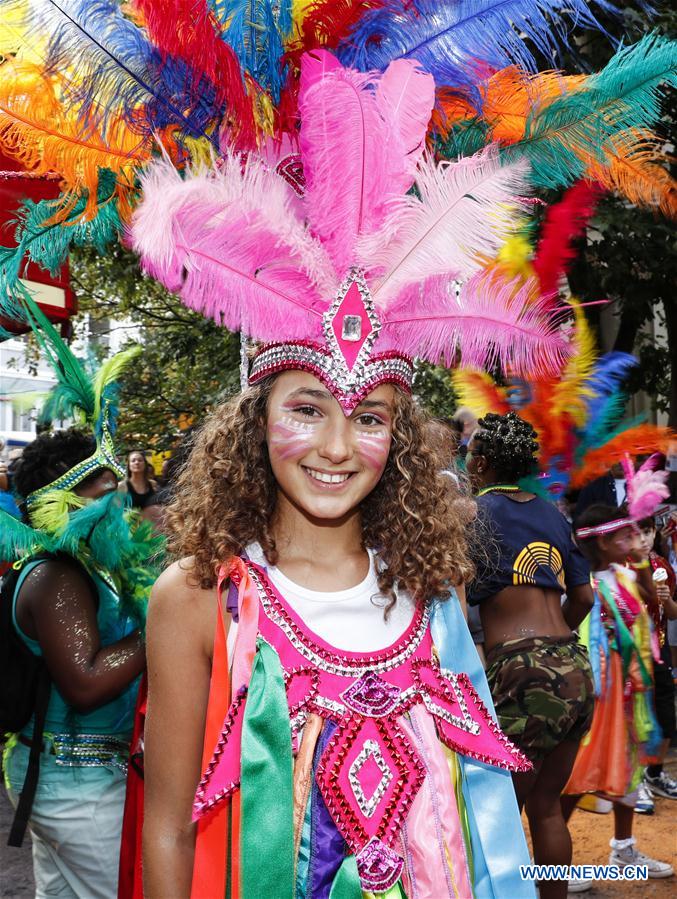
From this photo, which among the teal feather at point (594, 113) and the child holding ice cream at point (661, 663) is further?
the child holding ice cream at point (661, 663)

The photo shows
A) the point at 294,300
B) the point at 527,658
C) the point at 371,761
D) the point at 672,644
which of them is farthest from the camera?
the point at 672,644

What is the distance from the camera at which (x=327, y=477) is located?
196cm

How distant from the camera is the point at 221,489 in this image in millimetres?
2109

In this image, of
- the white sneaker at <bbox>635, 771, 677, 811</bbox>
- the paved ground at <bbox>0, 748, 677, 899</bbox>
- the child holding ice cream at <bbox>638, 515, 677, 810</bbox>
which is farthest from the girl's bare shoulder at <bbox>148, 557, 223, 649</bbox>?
the white sneaker at <bbox>635, 771, 677, 811</bbox>

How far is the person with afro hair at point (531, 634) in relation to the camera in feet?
12.4

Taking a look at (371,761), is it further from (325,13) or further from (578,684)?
(578,684)

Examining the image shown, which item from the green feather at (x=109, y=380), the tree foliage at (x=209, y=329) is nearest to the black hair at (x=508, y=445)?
the green feather at (x=109, y=380)

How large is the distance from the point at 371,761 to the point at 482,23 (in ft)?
5.29

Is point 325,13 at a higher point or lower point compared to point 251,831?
higher

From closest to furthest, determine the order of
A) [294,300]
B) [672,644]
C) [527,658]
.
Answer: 1. [294,300]
2. [527,658]
3. [672,644]

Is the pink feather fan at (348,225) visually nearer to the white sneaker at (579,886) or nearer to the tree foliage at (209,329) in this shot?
the white sneaker at (579,886)

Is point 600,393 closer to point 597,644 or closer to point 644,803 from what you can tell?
point 597,644

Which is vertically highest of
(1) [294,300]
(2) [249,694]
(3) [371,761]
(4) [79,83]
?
(4) [79,83]

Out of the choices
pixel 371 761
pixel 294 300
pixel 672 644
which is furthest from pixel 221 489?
pixel 672 644
